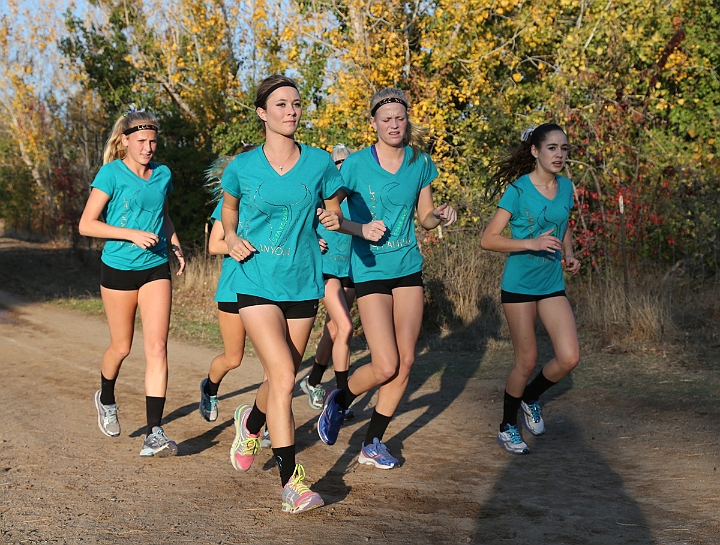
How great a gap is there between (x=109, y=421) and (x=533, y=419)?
291cm

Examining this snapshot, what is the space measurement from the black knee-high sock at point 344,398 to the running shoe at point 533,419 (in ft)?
4.35

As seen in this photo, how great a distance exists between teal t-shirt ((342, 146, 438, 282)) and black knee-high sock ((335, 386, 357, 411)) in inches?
29.8

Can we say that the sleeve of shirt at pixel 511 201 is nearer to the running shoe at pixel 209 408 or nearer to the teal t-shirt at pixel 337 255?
the teal t-shirt at pixel 337 255

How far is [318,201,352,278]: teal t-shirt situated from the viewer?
695 centimetres

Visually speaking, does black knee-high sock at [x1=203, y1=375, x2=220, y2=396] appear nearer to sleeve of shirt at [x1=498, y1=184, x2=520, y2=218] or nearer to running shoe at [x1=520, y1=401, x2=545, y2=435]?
running shoe at [x1=520, y1=401, x2=545, y2=435]

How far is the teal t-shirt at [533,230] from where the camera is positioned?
577 centimetres

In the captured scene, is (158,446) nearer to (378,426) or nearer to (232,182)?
(378,426)

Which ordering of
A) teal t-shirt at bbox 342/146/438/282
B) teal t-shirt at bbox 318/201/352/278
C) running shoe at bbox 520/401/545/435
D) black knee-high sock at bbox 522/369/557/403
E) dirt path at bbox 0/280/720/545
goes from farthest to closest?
teal t-shirt at bbox 318/201/352/278, running shoe at bbox 520/401/545/435, black knee-high sock at bbox 522/369/557/403, teal t-shirt at bbox 342/146/438/282, dirt path at bbox 0/280/720/545

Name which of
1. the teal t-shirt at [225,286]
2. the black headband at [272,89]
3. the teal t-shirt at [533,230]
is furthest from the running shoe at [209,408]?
the black headband at [272,89]

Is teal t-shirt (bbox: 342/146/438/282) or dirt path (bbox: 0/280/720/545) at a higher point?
teal t-shirt (bbox: 342/146/438/282)

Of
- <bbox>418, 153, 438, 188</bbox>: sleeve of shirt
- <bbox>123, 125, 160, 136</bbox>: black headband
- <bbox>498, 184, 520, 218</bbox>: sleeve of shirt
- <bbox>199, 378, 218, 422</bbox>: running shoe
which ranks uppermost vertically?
<bbox>123, 125, 160, 136</bbox>: black headband

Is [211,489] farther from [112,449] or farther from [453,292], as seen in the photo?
[453,292]

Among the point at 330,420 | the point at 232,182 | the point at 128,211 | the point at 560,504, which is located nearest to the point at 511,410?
the point at 330,420

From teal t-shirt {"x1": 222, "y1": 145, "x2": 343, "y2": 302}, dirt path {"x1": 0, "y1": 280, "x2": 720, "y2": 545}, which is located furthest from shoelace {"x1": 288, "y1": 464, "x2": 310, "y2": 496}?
teal t-shirt {"x1": 222, "y1": 145, "x2": 343, "y2": 302}
